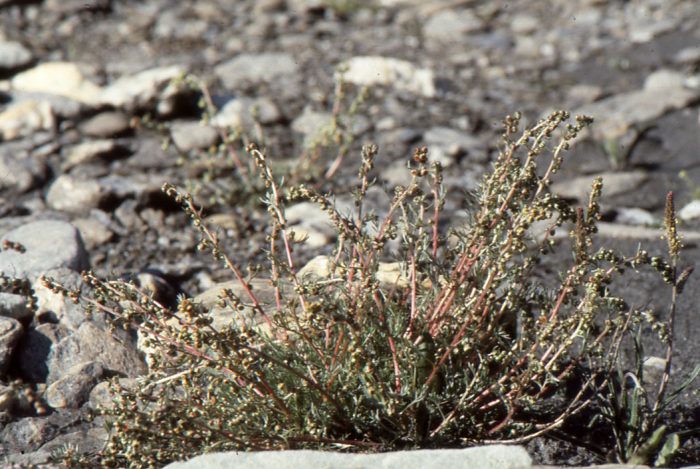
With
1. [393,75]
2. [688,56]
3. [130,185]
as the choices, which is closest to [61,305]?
[130,185]

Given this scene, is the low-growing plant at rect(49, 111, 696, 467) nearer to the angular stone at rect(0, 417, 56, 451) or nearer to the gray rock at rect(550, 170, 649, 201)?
the angular stone at rect(0, 417, 56, 451)

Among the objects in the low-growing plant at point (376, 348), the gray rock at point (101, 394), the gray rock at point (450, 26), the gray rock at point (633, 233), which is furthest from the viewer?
the gray rock at point (450, 26)

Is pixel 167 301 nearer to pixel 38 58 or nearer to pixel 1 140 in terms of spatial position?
pixel 1 140

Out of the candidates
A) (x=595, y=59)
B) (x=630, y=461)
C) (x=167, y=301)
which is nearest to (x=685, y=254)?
(x=630, y=461)

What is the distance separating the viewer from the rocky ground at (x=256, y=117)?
361 centimetres

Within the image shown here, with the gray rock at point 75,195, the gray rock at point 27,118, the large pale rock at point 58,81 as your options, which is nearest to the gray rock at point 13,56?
the large pale rock at point 58,81

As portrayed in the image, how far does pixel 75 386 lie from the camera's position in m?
3.32

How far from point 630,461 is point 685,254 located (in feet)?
6.63

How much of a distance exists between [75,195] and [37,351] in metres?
1.69

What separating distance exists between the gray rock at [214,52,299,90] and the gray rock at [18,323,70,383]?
12.4 feet

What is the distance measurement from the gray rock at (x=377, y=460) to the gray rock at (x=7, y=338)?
1.25m

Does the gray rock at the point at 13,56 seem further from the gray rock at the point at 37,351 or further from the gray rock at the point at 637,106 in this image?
the gray rock at the point at 637,106

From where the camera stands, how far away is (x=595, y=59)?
25.8ft

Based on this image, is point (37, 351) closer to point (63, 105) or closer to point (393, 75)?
point (63, 105)
